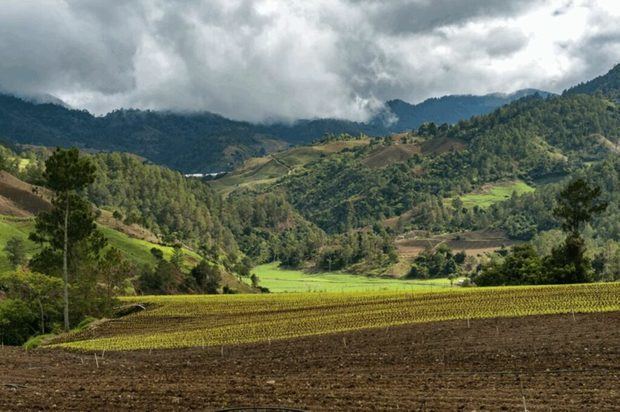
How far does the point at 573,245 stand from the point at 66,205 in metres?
74.7

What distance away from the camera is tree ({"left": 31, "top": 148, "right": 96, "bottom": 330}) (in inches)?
2756

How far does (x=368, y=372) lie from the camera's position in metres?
33.8

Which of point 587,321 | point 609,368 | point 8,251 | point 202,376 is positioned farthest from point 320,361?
point 8,251

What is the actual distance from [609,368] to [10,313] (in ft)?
233

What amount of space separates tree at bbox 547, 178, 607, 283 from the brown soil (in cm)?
5450

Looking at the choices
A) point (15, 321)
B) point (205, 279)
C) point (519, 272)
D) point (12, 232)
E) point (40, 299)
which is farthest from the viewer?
point (205, 279)

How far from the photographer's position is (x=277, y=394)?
27922 mm

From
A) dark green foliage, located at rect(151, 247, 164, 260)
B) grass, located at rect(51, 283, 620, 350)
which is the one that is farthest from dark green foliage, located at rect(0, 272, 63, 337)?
dark green foliage, located at rect(151, 247, 164, 260)

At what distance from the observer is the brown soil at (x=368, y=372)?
2612cm

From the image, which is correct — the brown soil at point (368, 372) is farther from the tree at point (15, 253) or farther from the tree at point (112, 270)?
the tree at point (15, 253)

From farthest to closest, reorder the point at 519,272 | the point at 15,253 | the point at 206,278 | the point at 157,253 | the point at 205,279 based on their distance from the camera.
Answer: the point at 157,253 < the point at 206,278 < the point at 205,279 < the point at 15,253 < the point at 519,272

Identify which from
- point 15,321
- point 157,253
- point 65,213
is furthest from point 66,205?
point 157,253

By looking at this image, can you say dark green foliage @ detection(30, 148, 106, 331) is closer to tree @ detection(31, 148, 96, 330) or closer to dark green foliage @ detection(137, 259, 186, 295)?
tree @ detection(31, 148, 96, 330)

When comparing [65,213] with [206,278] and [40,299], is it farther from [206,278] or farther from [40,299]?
[206,278]
